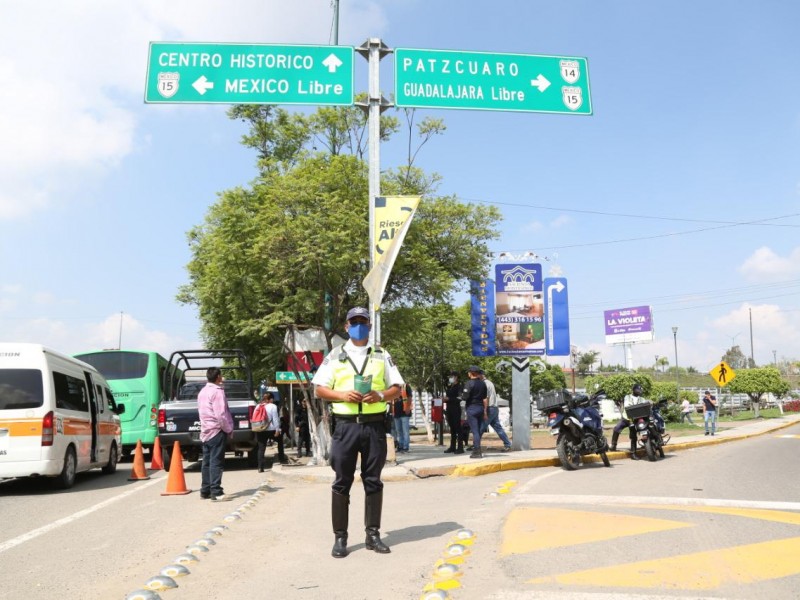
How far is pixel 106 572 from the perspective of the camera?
5.54 metres

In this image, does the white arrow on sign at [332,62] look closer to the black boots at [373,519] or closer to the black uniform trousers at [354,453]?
the black uniform trousers at [354,453]

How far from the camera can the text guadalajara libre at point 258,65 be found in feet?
35.0

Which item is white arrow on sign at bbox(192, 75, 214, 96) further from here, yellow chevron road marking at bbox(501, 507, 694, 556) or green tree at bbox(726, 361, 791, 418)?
green tree at bbox(726, 361, 791, 418)

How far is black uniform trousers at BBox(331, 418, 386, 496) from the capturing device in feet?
18.6

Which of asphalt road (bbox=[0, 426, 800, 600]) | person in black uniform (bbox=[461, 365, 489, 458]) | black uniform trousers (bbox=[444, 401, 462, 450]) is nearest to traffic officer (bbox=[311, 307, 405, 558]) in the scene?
asphalt road (bbox=[0, 426, 800, 600])

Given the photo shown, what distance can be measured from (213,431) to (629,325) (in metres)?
71.5

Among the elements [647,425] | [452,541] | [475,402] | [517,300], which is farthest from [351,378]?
[517,300]

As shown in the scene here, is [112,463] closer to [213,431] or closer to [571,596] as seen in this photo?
[213,431]

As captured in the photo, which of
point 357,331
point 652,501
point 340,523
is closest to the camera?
point 340,523

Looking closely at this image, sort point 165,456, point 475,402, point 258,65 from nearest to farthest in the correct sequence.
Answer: point 258,65 → point 475,402 → point 165,456

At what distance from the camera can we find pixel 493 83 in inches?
432

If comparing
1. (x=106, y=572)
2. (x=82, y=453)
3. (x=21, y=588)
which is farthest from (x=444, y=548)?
(x=82, y=453)

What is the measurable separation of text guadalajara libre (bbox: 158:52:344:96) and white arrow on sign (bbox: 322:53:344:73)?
0.19 metres

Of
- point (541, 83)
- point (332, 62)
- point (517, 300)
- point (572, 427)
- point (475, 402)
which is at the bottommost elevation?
point (572, 427)
